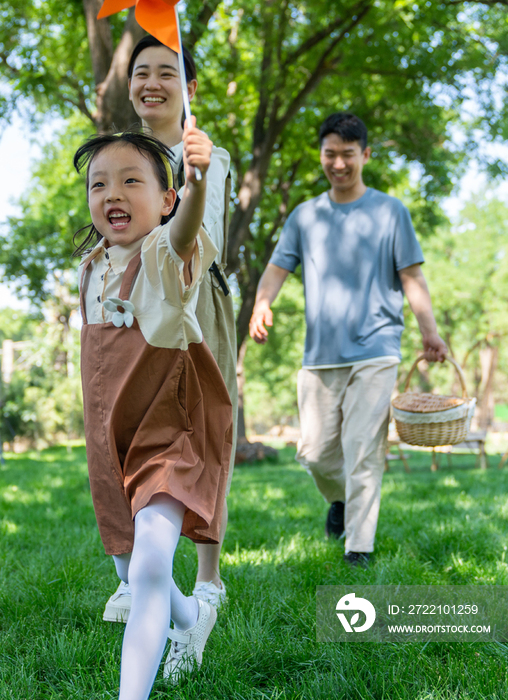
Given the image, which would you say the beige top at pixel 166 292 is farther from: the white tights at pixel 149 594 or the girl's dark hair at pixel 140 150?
the white tights at pixel 149 594

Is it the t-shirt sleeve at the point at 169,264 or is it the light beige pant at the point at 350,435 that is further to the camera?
the light beige pant at the point at 350,435

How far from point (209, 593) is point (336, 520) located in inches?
61.8

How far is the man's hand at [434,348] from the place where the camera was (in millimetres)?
3423

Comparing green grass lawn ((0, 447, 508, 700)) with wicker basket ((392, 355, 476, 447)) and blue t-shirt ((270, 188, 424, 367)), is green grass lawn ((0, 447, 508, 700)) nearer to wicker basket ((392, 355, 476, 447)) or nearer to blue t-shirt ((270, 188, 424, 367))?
wicker basket ((392, 355, 476, 447))

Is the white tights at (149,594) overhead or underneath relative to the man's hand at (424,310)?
underneath

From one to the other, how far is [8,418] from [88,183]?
52.8 ft

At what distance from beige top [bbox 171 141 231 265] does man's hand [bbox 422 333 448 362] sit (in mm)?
1533

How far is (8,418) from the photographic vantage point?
16.6 meters

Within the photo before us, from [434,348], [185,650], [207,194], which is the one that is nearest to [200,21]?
[434,348]

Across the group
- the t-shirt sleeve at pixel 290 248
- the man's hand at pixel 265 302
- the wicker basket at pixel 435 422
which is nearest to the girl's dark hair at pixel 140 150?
the man's hand at pixel 265 302

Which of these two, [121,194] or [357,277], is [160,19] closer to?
[121,194]

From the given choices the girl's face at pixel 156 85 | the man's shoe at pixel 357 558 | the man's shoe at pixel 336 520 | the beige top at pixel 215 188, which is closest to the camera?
the beige top at pixel 215 188

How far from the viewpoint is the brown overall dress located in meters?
1.76

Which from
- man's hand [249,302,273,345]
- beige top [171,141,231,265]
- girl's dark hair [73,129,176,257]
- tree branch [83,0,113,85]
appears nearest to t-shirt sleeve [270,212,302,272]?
man's hand [249,302,273,345]
